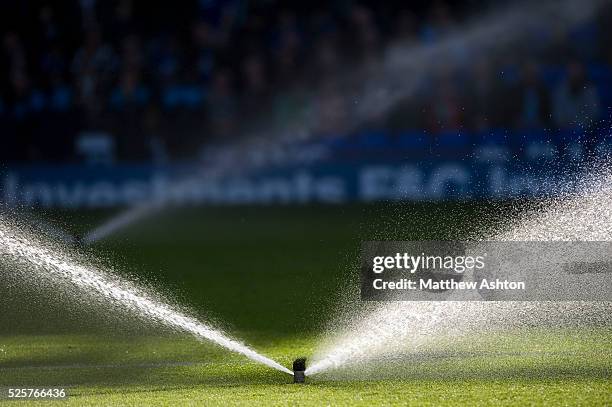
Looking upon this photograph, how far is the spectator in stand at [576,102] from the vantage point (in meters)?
17.6

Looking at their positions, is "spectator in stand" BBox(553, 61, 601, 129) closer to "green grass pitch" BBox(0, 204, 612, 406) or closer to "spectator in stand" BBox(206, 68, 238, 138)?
"green grass pitch" BBox(0, 204, 612, 406)

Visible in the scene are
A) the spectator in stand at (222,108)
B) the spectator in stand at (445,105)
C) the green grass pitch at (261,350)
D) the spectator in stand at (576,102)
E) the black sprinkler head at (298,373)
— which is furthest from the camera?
the spectator in stand at (222,108)

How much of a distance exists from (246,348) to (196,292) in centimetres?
281

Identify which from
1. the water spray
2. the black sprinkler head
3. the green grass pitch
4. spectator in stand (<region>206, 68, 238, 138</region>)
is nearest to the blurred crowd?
spectator in stand (<region>206, 68, 238, 138</region>)

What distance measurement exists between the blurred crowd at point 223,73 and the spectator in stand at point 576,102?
2cm

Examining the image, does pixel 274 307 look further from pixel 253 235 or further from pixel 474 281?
pixel 253 235

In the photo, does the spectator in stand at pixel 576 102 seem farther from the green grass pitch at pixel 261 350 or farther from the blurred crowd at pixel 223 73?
the green grass pitch at pixel 261 350

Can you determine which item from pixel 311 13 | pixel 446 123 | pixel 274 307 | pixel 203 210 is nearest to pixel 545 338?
pixel 274 307

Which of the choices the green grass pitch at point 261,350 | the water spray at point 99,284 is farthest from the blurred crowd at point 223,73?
the water spray at point 99,284

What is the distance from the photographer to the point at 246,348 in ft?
29.5

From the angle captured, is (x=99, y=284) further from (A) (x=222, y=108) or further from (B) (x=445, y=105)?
(A) (x=222, y=108)

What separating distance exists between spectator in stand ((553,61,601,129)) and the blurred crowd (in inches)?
0.9

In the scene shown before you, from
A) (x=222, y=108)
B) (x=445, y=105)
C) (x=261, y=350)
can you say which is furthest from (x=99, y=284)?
(x=222, y=108)

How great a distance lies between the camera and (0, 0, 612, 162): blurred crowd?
18500mm
